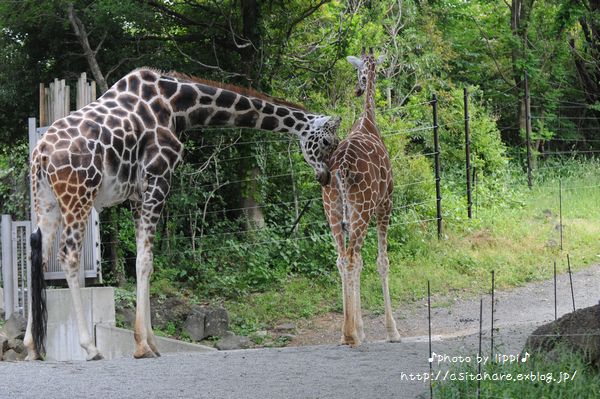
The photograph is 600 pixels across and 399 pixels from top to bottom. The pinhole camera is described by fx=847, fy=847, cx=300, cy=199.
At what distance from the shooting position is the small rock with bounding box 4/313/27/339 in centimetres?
916

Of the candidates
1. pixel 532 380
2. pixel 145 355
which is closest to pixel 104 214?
pixel 145 355

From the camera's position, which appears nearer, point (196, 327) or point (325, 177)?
point (325, 177)

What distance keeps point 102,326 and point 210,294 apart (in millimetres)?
3119

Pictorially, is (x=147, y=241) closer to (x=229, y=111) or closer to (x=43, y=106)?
(x=229, y=111)

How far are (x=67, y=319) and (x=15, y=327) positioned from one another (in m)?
0.55

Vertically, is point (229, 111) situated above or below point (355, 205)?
above

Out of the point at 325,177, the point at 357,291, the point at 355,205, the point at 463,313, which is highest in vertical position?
the point at 325,177

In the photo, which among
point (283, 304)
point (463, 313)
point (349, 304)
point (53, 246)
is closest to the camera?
point (349, 304)

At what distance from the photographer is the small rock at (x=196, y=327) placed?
418 inches

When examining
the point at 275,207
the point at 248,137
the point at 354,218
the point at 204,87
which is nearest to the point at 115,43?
the point at 248,137

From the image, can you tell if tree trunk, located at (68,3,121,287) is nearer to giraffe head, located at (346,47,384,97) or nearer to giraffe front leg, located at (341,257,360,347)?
giraffe head, located at (346,47,384,97)

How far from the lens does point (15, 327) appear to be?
9.26 metres

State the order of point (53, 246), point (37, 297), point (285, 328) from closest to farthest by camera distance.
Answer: point (37, 297) < point (53, 246) < point (285, 328)

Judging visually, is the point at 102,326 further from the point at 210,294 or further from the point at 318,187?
the point at 318,187
